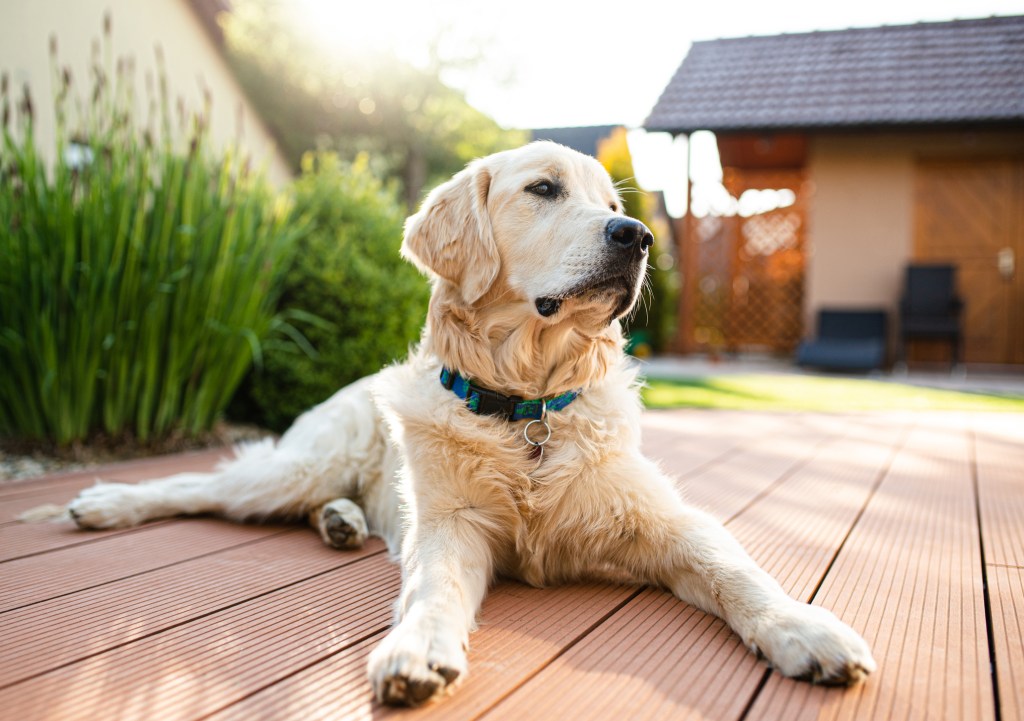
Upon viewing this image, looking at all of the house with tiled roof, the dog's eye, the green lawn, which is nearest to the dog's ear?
the dog's eye

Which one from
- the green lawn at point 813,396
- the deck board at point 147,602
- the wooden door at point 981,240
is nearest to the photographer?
the deck board at point 147,602

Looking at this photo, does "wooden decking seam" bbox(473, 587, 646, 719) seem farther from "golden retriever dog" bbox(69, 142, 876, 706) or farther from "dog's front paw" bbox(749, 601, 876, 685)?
"dog's front paw" bbox(749, 601, 876, 685)

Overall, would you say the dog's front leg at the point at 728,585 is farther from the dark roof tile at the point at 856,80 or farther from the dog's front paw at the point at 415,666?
the dark roof tile at the point at 856,80

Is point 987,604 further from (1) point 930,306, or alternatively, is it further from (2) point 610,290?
(1) point 930,306

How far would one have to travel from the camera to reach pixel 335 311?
414cm

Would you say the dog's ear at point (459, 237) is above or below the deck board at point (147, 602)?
above

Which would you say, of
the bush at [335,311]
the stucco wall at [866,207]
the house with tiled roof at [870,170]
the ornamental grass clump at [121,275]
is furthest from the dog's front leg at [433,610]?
the stucco wall at [866,207]

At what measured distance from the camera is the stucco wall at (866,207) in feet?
33.2

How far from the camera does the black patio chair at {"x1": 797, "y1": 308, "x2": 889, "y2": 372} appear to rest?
894 cm

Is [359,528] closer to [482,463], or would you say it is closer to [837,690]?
[482,463]

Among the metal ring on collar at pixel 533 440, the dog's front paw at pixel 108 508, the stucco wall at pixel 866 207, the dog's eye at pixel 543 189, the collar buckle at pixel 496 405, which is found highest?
the stucco wall at pixel 866 207

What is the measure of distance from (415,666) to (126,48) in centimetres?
999

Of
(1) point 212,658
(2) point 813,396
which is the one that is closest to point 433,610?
(1) point 212,658

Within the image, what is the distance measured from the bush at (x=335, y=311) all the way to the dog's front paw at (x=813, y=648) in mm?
3064
